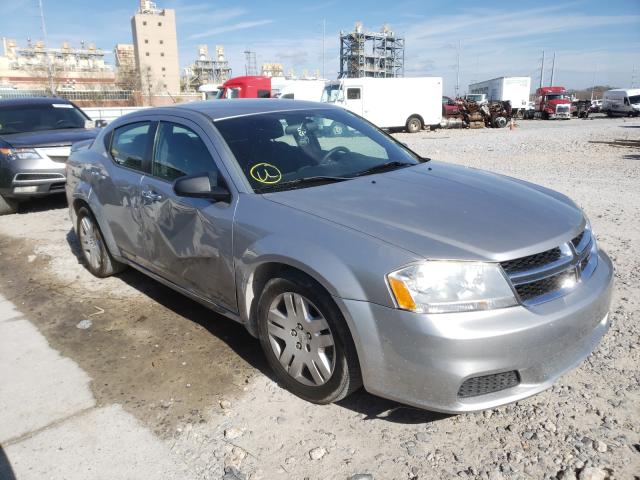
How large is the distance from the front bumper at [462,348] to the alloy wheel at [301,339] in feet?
0.84

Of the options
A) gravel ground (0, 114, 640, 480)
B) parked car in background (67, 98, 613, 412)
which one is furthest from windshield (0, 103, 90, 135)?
parked car in background (67, 98, 613, 412)

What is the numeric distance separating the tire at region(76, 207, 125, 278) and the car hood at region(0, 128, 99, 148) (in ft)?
10.8

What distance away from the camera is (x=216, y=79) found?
436 ft

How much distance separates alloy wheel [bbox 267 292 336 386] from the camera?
265 cm

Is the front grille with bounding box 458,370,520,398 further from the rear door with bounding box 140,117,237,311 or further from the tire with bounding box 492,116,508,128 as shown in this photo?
the tire with bounding box 492,116,508,128

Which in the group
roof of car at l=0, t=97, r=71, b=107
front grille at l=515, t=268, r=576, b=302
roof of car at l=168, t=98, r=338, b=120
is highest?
roof of car at l=0, t=97, r=71, b=107

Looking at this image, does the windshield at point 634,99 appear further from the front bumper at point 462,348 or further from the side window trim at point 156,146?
the front bumper at point 462,348

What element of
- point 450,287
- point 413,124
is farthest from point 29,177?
point 413,124

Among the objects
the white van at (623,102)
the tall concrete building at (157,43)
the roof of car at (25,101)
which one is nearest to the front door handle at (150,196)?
the roof of car at (25,101)

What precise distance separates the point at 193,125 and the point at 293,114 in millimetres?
735

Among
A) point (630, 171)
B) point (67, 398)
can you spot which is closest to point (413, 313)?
point (67, 398)

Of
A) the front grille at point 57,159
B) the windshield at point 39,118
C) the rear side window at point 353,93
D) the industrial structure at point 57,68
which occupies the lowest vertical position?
the front grille at point 57,159

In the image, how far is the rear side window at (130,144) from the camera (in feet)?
13.3

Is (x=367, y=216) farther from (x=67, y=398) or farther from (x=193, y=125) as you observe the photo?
(x=67, y=398)
